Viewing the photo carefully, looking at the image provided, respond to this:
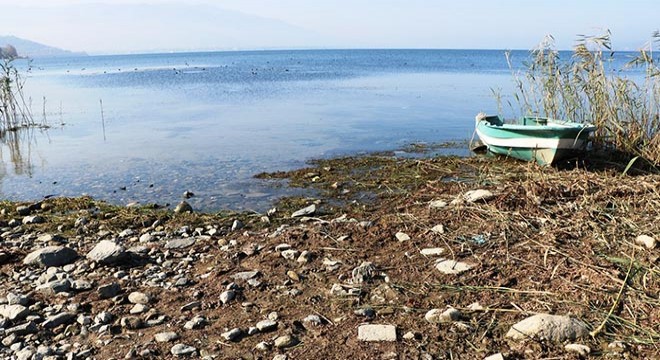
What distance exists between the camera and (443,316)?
5160 millimetres

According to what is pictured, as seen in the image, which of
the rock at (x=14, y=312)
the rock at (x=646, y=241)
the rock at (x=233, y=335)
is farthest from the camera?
the rock at (x=646, y=241)

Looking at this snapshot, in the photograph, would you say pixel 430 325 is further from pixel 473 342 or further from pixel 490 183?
pixel 490 183

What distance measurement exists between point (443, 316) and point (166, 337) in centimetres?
259

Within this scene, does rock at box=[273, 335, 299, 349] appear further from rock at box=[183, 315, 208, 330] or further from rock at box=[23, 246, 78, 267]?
rock at box=[23, 246, 78, 267]

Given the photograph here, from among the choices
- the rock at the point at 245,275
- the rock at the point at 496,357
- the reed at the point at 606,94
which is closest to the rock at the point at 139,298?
the rock at the point at 245,275

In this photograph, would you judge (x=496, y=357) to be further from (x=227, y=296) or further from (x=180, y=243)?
(x=180, y=243)

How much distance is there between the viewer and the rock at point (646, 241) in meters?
6.25

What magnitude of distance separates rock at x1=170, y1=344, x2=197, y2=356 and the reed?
10.5 metres

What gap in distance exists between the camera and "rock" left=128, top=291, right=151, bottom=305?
5916mm

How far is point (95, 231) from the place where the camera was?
29.8ft

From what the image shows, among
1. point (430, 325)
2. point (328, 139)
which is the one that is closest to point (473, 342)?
point (430, 325)

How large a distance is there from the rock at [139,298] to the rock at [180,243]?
1773 millimetres

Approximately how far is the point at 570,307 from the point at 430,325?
4.49 ft

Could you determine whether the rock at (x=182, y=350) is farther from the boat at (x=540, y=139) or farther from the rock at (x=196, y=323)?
the boat at (x=540, y=139)
